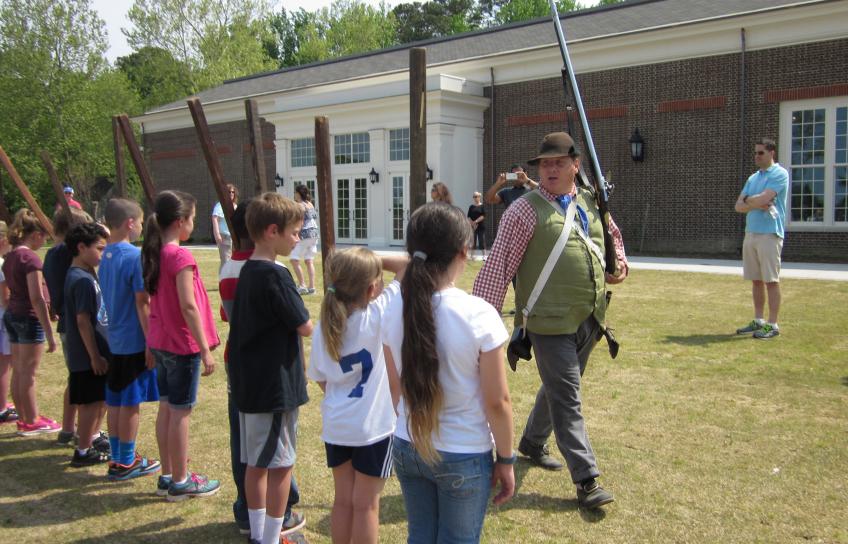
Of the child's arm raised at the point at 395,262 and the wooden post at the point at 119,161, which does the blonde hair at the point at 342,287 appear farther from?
the wooden post at the point at 119,161

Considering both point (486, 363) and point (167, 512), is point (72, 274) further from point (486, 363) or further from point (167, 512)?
point (486, 363)

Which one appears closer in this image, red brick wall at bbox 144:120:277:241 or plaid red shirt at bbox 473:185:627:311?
plaid red shirt at bbox 473:185:627:311

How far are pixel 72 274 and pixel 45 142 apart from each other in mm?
35358

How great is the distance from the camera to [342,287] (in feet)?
9.06

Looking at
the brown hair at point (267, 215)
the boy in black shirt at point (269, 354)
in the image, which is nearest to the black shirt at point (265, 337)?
the boy in black shirt at point (269, 354)

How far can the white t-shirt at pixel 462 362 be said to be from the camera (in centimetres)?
239

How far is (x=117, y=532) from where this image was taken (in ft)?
12.3

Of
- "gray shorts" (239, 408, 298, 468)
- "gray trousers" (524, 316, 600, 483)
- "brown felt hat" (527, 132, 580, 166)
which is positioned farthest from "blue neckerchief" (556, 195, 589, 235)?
"gray shorts" (239, 408, 298, 468)

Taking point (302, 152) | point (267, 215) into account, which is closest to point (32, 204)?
point (267, 215)

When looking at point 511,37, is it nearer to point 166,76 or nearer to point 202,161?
point 202,161

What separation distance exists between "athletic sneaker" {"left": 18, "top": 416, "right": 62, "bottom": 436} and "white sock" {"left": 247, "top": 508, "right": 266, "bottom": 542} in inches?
112

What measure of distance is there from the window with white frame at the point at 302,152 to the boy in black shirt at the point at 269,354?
24654 millimetres

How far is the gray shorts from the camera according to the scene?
323 centimetres

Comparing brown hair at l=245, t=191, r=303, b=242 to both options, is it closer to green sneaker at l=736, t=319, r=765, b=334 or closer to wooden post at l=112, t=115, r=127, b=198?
wooden post at l=112, t=115, r=127, b=198
